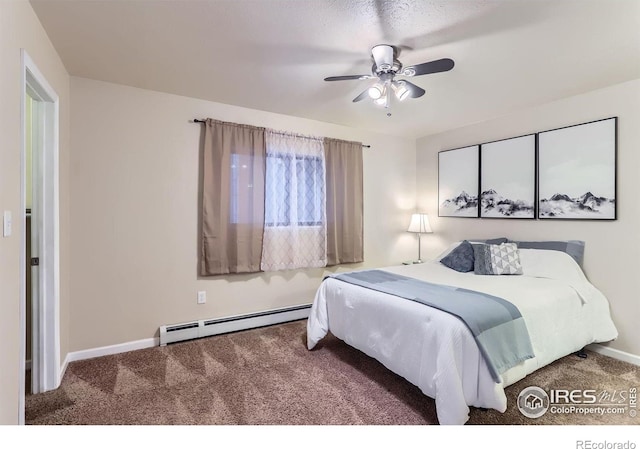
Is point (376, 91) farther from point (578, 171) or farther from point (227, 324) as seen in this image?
point (227, 324)

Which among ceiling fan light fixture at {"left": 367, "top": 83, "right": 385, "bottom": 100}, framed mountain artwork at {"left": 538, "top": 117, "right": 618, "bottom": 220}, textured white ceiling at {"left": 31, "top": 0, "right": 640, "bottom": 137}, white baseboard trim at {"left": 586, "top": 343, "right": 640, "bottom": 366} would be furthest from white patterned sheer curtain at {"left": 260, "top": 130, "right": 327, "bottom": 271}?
white baseboard trim at {"left": 586, "top": 343, "right": 640, "bottom": 366}

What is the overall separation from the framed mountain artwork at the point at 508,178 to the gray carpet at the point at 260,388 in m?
1.52

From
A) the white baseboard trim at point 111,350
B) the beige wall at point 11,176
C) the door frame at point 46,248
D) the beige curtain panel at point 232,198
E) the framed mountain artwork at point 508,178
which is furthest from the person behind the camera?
the framed mountain artwork at point 508,178

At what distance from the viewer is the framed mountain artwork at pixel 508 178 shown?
3195 mm

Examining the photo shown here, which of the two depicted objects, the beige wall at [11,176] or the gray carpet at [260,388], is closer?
the beige wall at [11,176]

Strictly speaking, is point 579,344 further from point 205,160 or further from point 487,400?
point 205,160

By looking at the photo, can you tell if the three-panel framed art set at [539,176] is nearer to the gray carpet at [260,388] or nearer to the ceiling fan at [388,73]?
the gray carpet at [260,388]

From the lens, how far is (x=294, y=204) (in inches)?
137

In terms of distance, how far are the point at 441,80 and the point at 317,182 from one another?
1677 millimetres

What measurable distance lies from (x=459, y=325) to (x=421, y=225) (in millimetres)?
2665

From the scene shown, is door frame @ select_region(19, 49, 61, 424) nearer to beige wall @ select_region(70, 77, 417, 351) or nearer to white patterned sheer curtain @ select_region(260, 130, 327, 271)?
beige wall @ select_region(70, 77, 417, 351)

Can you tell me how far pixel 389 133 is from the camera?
4258 mm

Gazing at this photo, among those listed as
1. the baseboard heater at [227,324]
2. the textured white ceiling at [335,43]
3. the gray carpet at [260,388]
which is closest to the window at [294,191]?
the textured white ceiling at [335,43]
